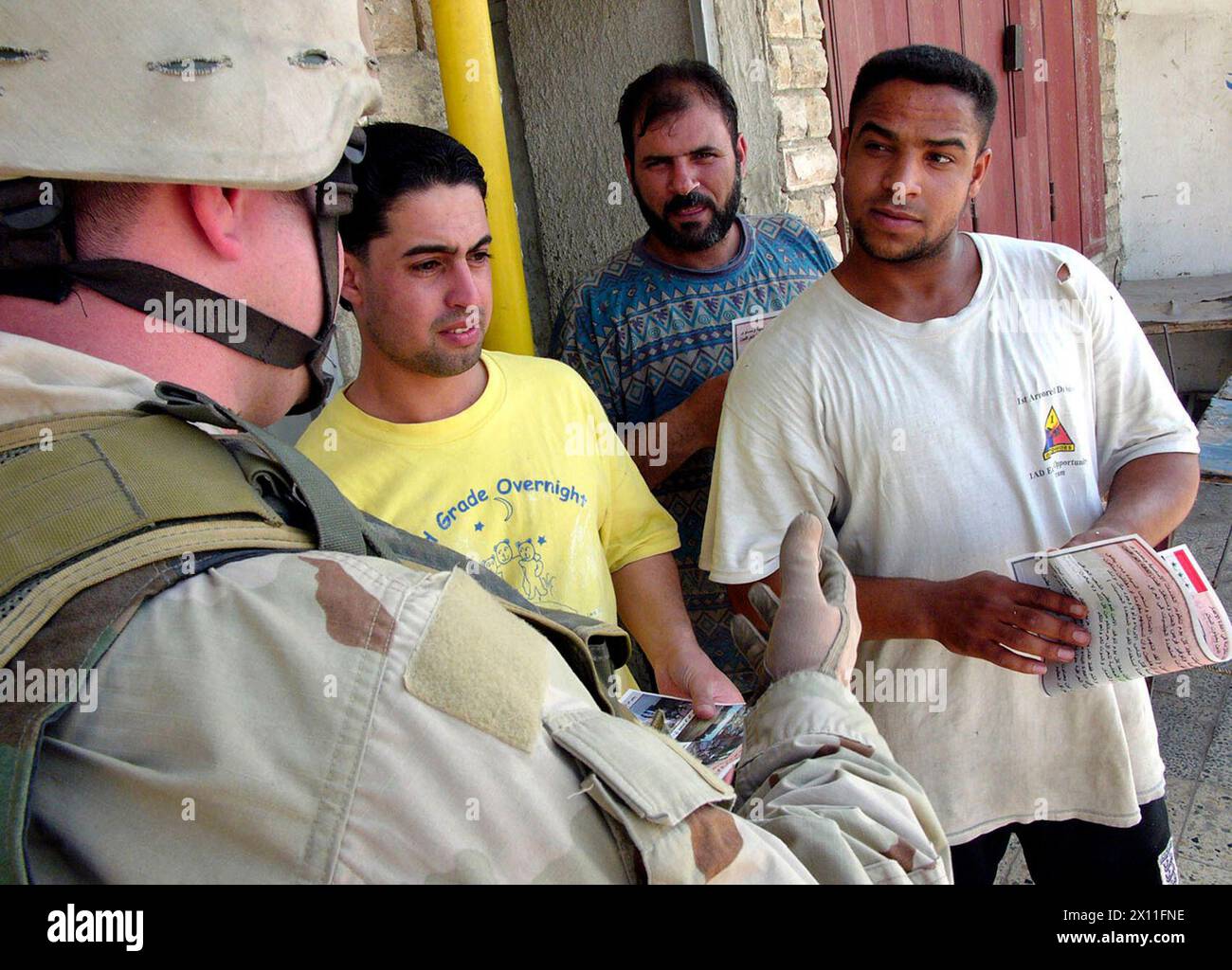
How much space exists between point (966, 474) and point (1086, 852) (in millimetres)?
871

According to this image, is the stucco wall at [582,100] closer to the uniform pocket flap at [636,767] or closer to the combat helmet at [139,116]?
the combat helmet at [139,116]

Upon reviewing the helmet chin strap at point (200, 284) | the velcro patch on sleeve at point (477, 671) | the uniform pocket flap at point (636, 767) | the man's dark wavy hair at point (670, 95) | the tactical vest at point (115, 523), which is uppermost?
the man's dark wavy hair at point (670, 95)

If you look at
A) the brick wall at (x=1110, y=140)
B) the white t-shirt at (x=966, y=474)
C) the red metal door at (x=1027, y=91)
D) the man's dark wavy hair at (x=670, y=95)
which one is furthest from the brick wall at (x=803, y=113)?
the brick wall at (x=1110, y=140)

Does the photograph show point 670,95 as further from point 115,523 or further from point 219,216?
point 115,523

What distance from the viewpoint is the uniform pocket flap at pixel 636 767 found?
2.49 feet

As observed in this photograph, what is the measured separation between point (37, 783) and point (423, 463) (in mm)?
1331

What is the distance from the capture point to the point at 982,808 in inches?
80.2

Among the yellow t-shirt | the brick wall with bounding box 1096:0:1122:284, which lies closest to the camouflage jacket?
the yellow t-shirt

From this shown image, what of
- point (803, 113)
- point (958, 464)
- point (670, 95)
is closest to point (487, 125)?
point (670, 95)

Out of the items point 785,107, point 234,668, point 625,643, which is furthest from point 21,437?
point 785,107

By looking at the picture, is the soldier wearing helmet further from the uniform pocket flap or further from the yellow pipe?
the yellow pipe

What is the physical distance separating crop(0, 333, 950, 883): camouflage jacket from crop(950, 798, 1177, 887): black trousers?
4.84 ft

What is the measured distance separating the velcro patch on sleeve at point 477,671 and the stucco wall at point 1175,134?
9.32 metres

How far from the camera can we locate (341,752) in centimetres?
70
